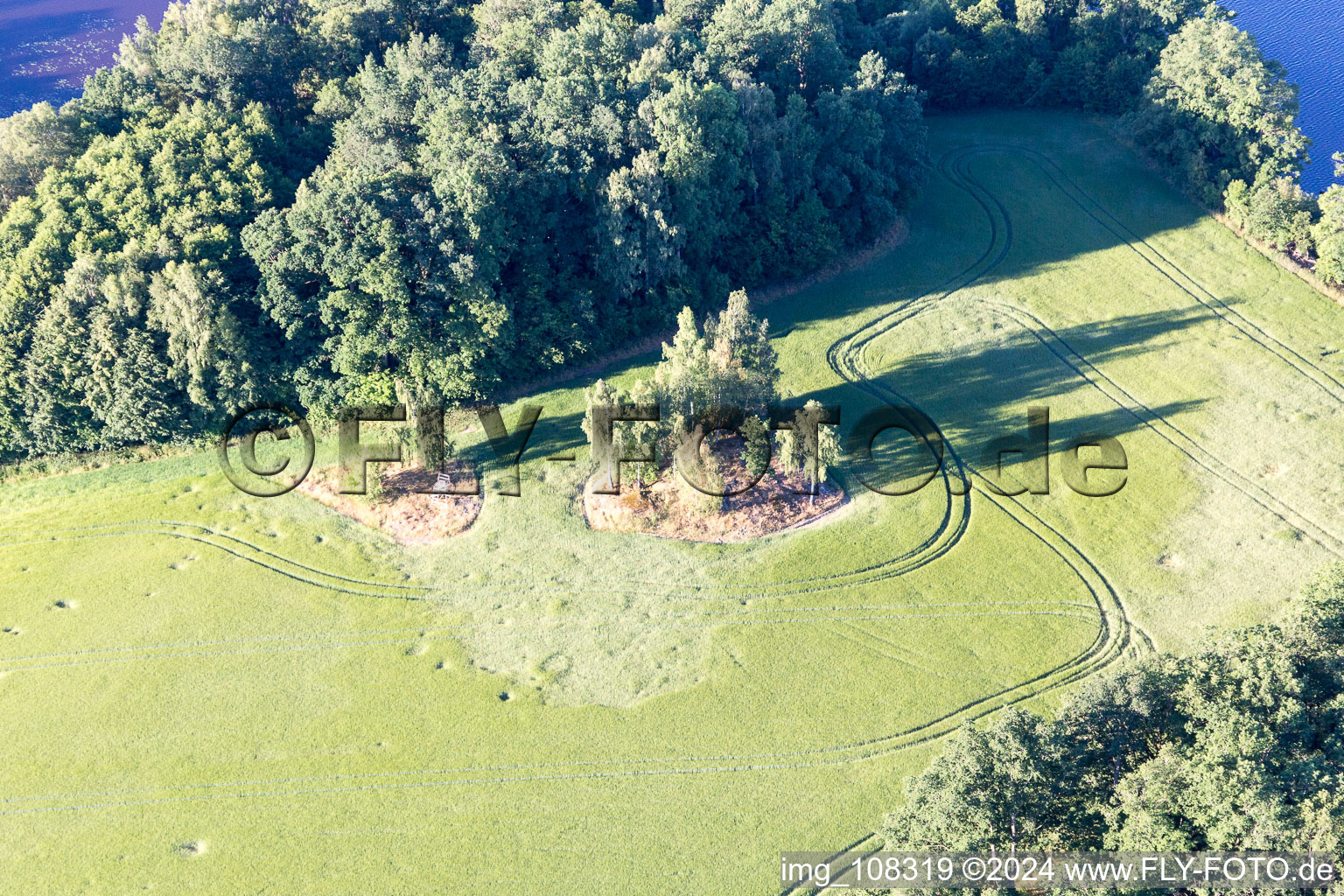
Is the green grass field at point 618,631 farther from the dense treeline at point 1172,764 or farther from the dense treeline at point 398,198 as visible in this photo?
the dense treeline at point 1172,764

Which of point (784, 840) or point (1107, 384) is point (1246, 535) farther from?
point (784, 840)

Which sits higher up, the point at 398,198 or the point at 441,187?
the point at 441,187

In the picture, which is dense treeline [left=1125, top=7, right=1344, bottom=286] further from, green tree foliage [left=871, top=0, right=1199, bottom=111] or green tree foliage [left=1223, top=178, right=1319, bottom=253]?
green tree foliage [left=871, top=0, right=1199, bottom=111]

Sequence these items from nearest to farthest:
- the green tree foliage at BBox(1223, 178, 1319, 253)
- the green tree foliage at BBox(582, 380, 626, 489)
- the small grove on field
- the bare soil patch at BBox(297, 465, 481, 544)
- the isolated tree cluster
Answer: the isolated tree cluster → the green tree foliage at BBox(582, 380, 626, 489) → the bare soil patch at BBox(297, 465, 481, 544) → the small grove on field → the green tree foliage at BBox(1223, 178, 1319, 253)

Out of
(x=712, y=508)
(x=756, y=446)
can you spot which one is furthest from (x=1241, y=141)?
(x=712, y=508)

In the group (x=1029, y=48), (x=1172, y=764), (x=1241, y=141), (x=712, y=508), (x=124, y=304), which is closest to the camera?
(x=1172, y=764)

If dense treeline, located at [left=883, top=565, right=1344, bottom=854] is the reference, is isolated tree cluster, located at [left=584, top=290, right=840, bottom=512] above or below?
above

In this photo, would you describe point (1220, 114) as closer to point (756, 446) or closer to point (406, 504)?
point (756, 446)

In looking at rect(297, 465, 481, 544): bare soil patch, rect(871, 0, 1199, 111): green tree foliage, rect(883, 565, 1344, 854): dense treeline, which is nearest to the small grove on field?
rect(297, 465, 481, 544): bare soil patch
